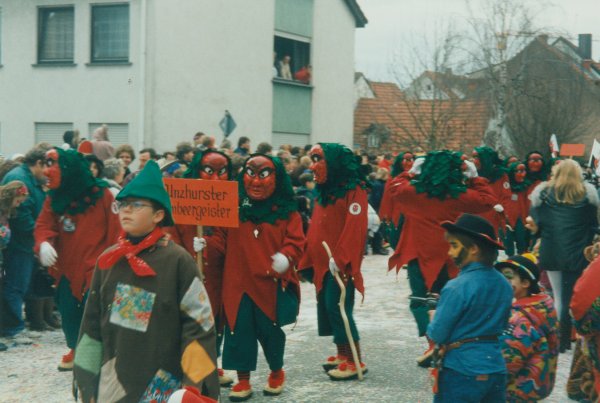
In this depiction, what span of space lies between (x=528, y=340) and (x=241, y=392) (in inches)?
97.9

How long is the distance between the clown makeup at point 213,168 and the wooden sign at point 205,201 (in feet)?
1.30

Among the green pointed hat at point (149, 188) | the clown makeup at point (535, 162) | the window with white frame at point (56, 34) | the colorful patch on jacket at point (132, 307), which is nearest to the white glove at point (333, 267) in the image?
the green pointed hat at point (149, 188)

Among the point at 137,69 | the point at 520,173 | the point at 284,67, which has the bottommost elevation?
the point at 520,173

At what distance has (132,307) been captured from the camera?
14.1 feet

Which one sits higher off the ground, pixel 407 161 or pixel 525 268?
pixel 407 161

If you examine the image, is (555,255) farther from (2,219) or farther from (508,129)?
(508,129)

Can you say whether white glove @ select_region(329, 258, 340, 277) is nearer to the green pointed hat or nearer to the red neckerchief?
the green pointed hat

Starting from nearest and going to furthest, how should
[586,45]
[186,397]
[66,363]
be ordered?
[186,397] < [66,363] < [586,45]

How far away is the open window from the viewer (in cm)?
2620

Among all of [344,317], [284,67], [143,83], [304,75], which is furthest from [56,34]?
[344,317]

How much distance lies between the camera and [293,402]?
704cm

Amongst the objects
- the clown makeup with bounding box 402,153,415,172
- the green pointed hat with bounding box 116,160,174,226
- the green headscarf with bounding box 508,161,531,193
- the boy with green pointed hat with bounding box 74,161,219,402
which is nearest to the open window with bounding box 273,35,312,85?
the green headscarf with bounding box 508,161,531,193

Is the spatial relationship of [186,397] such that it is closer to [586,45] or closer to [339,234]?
[339,234]

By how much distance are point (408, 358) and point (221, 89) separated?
16147 mm
